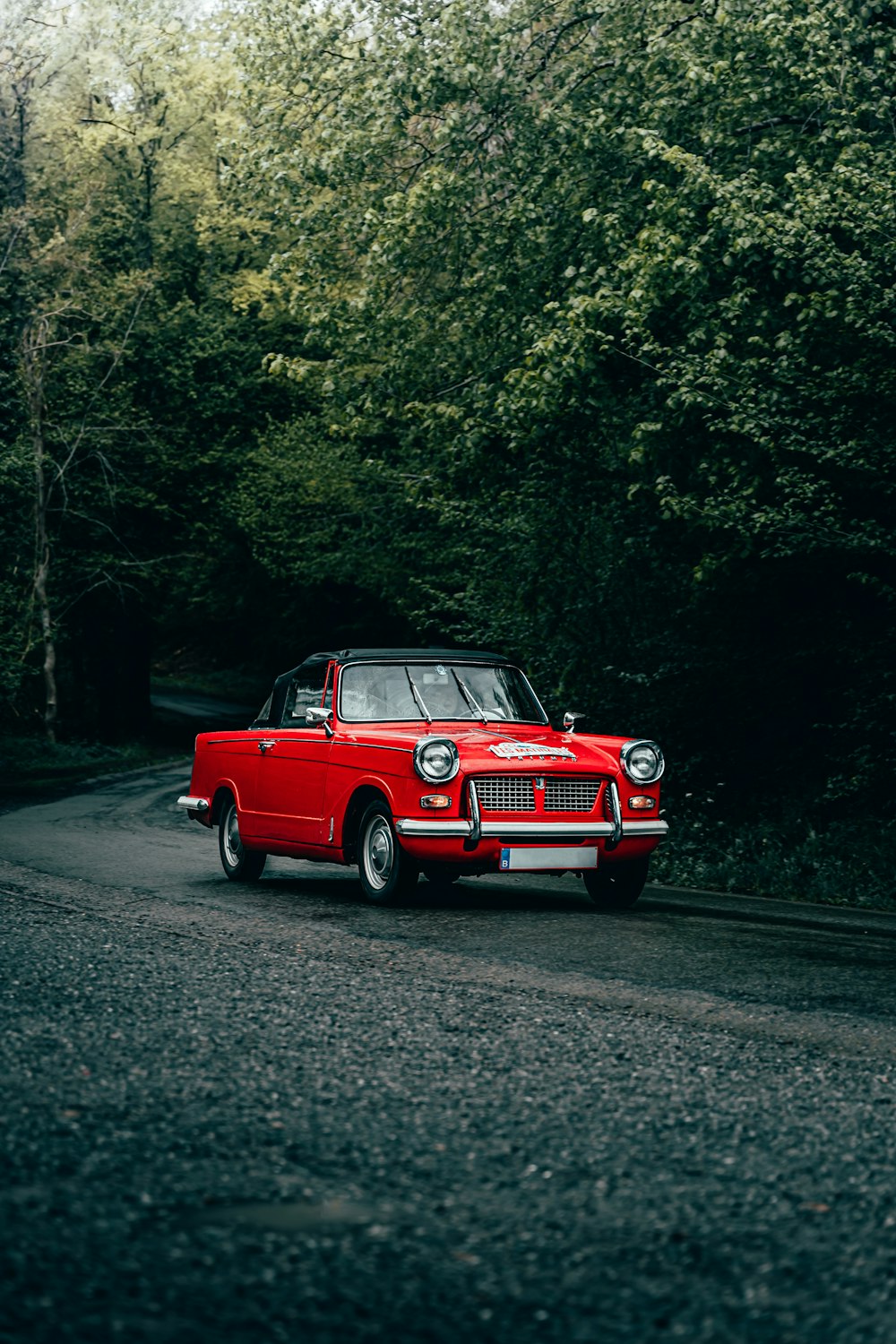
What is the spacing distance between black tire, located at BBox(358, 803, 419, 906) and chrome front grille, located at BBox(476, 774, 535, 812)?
644mm

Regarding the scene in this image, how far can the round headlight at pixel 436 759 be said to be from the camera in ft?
35.4

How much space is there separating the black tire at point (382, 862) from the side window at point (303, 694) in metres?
1.39

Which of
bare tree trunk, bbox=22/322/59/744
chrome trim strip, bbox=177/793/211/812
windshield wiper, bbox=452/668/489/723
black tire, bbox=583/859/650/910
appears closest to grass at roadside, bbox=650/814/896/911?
black tire, bbox=583/859/650/910

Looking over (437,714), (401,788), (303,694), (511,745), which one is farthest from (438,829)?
(303,694)

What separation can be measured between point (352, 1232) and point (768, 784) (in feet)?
39.8

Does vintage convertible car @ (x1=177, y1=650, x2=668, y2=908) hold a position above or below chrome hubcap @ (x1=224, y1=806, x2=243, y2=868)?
above

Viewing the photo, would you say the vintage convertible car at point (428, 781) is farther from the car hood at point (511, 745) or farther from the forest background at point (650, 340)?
the forest background at point (650, 340)

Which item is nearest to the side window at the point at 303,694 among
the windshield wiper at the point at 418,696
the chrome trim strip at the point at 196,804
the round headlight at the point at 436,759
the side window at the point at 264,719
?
the side window at the point at 264,719

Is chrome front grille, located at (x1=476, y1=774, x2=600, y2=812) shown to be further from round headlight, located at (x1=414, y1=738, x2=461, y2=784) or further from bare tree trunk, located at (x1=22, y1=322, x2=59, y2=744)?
bare tree trunk, located at (x1=22, y1=322, x2=59, y2=744)

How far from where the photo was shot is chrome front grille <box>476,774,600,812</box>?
10.9 m

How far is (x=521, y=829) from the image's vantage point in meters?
10.9

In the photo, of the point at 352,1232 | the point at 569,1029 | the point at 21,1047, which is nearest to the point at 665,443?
the point at 569,1029

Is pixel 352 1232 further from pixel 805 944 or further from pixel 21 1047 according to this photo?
pixel 805 944

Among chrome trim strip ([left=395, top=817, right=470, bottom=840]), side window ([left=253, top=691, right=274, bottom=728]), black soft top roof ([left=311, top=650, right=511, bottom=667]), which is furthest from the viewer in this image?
side window ([left=253, top=691, right=274, bottom=728])
